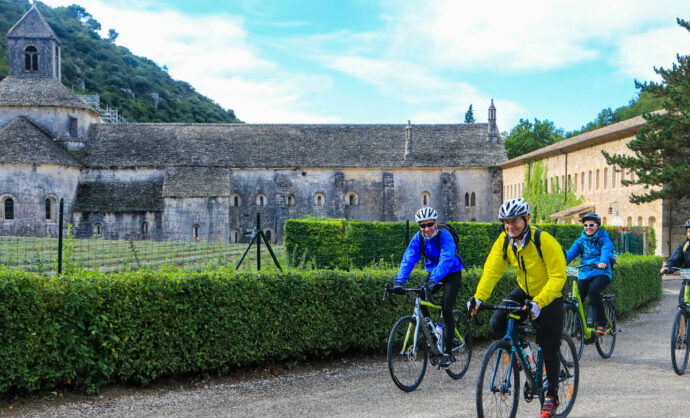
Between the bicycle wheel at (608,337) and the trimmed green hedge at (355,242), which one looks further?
the trimmed green hedge at (355,242)

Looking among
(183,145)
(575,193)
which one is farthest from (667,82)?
(183,145)

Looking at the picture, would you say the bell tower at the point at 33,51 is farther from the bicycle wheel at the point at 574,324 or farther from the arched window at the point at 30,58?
the bicycle wheel at the point at 574,324

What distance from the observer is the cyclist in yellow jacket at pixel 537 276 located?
5.44m

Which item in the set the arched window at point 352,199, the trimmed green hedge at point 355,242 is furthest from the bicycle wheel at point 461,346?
the arched window at point 352,199

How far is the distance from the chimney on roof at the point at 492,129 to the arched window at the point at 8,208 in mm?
38245

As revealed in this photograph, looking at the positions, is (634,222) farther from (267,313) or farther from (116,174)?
(116,174)

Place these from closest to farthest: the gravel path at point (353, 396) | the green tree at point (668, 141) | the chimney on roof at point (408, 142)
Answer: the gravel path at point (353, 396) → the green tree at point (668, 141) → the chimney on roof at point (408, 142)

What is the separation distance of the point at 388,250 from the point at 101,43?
125944 millimetres

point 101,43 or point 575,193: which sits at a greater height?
point 101,43

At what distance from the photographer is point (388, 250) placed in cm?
1593

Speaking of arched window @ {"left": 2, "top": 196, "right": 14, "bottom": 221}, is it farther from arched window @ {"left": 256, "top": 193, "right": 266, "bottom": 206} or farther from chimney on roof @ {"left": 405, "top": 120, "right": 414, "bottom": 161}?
chimney on roof @ {"left": 405, "top": 120, "right": 414, "bottom": 161}

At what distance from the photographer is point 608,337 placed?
951cm

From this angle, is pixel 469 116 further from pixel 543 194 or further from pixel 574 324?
pixel 574 324

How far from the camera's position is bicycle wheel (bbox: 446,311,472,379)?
786 centimetres
